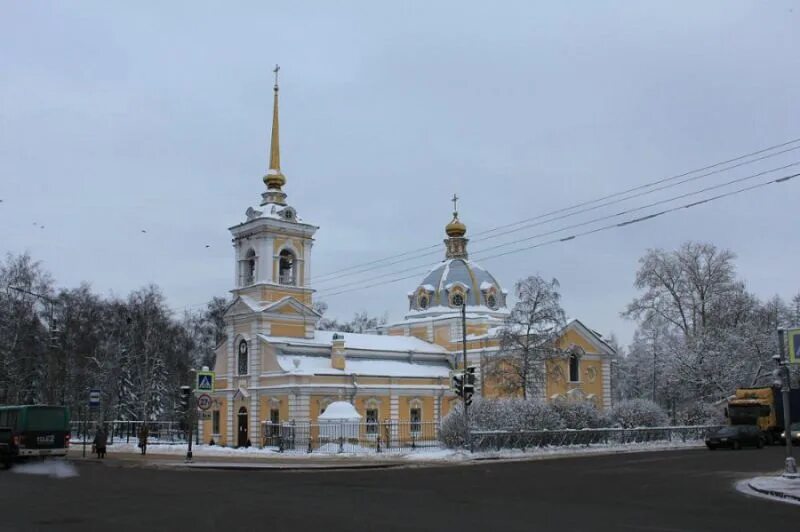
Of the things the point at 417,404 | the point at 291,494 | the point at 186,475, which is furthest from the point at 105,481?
the point at 417,404

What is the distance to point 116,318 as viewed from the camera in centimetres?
6838

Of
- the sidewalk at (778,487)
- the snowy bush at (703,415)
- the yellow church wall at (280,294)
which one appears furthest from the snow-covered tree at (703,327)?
the sidewalk at (778,487)

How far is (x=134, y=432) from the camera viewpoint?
2579 inches

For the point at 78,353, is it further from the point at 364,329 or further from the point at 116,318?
the point at 364,329

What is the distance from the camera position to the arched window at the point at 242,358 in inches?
2035

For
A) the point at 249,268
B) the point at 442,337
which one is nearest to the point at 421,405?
the point at 442,337

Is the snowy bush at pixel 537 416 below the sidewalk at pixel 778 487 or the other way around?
the other way around

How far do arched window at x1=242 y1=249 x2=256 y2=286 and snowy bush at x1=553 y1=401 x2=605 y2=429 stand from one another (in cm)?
2190

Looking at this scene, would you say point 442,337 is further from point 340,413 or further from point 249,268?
point 340,413

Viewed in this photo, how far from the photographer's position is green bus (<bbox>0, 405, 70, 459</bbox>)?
30.4 meters

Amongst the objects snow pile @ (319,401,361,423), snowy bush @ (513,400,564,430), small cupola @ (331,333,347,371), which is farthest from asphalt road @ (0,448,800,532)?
small cupola @ (331,333,347,371)

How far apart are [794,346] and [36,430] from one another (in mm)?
26080

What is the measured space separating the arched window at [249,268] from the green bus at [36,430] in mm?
22143

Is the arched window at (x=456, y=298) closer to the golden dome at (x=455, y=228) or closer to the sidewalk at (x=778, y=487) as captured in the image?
the golden dome at (x=455, y=228)
